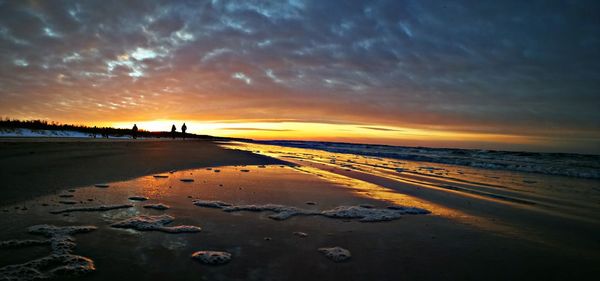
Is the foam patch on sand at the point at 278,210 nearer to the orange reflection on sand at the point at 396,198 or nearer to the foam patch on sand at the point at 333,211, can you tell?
the foam patch on sand at the point at 333,211

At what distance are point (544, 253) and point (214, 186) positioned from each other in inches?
263

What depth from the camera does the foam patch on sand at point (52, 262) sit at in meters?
2.63

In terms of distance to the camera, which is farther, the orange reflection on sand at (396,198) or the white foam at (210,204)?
the orange reflection on sand at (396,198)

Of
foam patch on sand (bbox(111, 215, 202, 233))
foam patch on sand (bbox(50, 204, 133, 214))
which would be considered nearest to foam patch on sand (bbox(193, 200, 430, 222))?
foam patch on sand (bbox(111, 215, 202, 233))

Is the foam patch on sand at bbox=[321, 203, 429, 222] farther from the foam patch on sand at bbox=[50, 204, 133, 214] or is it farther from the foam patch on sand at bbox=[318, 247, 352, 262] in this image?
the foam patch on sand at bbox=[50, 204, 133, 214]

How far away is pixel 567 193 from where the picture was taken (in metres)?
9.68

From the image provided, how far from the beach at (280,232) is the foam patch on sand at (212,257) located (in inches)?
2.6

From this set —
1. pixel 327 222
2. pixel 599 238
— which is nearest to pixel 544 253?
pixel 599 238

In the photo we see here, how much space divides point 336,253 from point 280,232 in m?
1.02

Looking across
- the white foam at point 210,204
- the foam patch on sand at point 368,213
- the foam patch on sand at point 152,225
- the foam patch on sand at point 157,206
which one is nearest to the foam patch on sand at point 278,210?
the white foam at point 210,204

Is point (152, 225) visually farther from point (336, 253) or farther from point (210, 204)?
point (336, 253)

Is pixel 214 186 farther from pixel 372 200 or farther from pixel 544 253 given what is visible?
pixel 544 253

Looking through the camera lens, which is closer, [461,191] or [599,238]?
[599,238]

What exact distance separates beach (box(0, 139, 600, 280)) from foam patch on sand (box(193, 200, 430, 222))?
37 mm
